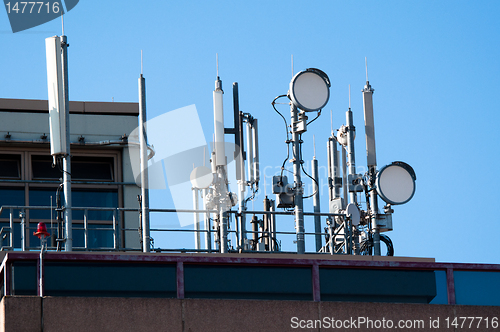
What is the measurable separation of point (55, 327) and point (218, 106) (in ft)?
28.2

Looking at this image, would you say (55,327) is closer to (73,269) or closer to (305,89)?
(73,269)

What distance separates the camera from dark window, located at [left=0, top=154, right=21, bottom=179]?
2477cm

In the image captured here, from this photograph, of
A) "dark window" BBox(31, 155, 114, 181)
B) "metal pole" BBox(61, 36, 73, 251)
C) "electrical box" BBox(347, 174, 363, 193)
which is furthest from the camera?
"dark window" BBox(31, 155, 114, 181)

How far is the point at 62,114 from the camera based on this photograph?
1900 centimetres

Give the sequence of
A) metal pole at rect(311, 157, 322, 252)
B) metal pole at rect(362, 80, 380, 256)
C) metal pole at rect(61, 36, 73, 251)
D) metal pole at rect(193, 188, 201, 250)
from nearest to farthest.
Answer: metal pole at rect(61, 36, 73, 251) → metal pole at rect(362, 80, 380, 256) → metal pole at rect(311, 157, 322, 252) → metal pole at rect(193, 188, 201, 250)

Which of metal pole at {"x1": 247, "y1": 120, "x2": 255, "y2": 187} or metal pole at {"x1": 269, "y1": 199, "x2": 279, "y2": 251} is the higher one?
metal pole at {"x1": 247, "y1": 120, "x2": 255, "y2": 187}

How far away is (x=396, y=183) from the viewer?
71.1 ft

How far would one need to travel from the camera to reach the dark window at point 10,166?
24766 mm

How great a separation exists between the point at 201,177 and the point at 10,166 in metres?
5.76

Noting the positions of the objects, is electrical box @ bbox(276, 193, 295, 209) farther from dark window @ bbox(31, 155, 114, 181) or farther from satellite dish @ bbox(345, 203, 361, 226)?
dark window @ bbox(31, 155, 114, 181)

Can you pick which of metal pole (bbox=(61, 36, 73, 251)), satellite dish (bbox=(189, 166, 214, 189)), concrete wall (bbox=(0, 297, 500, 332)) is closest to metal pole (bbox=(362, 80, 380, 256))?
concrete wall (bbox=(0, 297, 500, 332))

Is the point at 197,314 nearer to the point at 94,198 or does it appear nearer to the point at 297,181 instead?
the point at 297,181

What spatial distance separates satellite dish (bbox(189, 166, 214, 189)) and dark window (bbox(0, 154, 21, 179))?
5448 mm

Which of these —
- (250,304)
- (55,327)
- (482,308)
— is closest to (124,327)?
(55,327)
